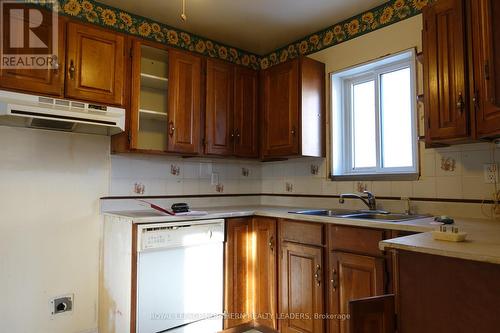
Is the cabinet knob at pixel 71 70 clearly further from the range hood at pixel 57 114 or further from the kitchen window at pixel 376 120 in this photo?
the kitchen window at pixel 376 120

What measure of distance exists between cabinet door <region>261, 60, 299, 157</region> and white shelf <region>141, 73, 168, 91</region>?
93 cm

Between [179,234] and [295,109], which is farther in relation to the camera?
[295,109]

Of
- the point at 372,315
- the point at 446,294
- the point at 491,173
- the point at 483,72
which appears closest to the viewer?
the point at 372,315

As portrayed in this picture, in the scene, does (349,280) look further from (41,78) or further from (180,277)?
(41,78)

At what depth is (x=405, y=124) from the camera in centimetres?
249

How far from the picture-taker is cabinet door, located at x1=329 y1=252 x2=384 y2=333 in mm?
1845

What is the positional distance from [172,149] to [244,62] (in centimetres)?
138

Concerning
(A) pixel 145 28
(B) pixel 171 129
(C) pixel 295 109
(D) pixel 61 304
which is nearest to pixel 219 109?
(B) pixel 171 129

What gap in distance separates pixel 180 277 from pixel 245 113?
1.54 meters

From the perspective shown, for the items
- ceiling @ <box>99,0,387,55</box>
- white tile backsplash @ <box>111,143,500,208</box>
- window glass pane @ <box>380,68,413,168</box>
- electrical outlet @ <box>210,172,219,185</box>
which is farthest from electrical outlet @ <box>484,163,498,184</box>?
electrical outlet @ <box>210,172,219,185</box>

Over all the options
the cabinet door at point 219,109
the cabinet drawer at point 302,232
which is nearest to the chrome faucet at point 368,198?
the cabinet drawer at point 302,232

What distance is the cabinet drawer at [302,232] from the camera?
217 centimetres

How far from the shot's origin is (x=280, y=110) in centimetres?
290

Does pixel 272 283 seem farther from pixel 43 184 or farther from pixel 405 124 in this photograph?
pixel 43 184
